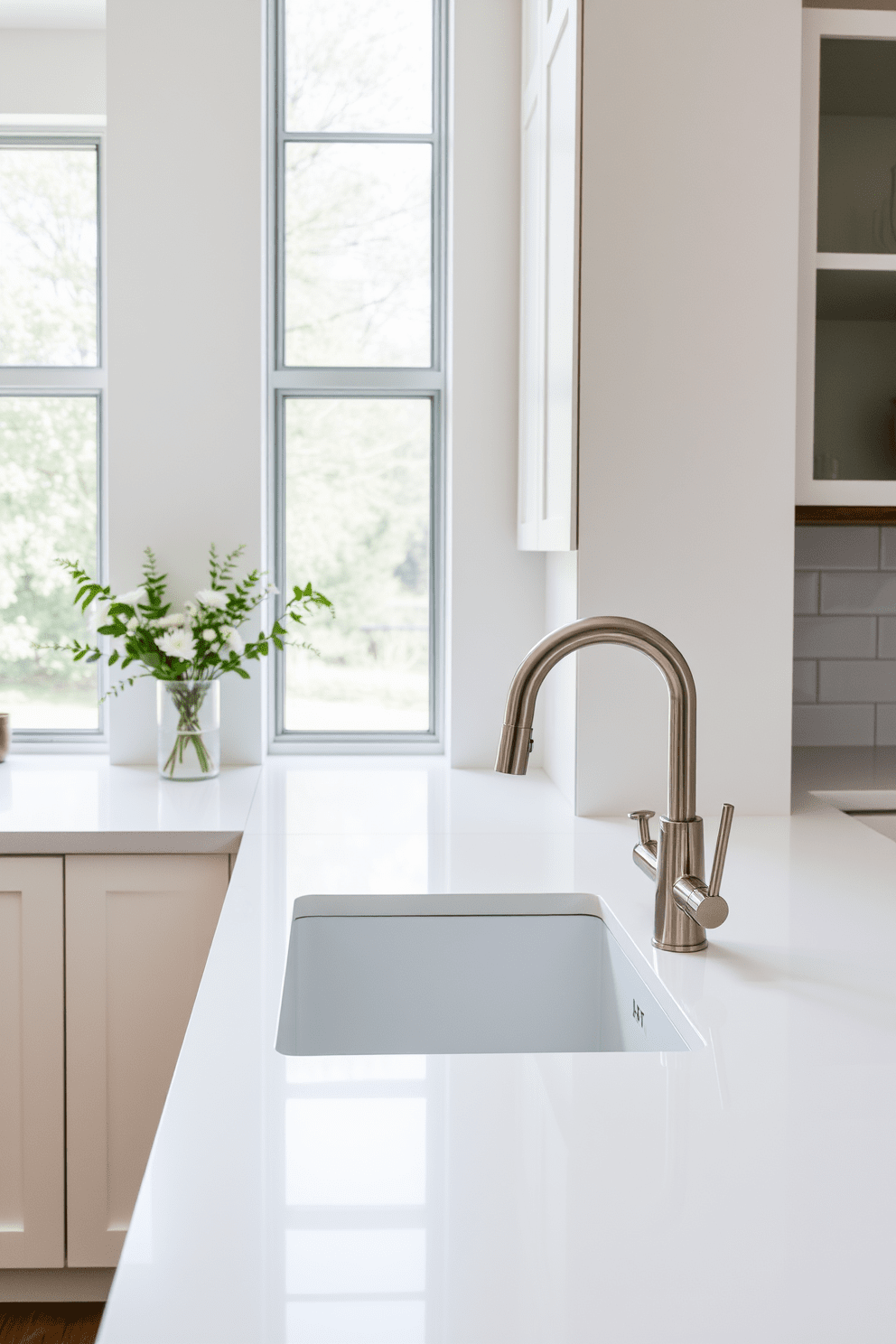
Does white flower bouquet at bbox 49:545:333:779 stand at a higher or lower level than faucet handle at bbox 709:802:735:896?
higher

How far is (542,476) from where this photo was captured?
2156 mm

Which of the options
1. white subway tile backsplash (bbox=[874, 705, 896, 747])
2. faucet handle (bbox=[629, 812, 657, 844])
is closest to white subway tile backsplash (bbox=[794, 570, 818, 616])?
white subway tile backsplash (bbox=[874, 705, 896, 747])

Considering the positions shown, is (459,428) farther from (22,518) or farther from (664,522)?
(22,518)

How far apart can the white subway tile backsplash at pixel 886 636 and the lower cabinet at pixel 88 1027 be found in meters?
1.48

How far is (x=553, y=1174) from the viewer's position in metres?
0.81

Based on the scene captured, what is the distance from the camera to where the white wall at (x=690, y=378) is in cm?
181

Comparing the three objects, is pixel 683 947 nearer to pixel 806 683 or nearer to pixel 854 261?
pixel 854 261

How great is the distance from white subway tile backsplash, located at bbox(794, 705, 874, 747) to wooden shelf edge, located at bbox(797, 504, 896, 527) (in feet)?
1.85

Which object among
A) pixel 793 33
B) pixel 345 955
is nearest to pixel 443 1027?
pixel 345 955

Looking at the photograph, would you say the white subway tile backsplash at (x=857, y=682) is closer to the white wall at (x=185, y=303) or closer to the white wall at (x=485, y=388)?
the white wall at (x=485, y=388)

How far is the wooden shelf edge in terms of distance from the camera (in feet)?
6.34

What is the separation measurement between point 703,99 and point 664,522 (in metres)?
0.67

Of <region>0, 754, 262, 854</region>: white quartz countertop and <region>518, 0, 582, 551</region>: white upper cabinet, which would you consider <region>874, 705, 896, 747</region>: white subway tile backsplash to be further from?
<region>0, 754, 262, 854</region>: white quartz countertop

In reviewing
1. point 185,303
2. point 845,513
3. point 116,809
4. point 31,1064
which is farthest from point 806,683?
point 31,1064
